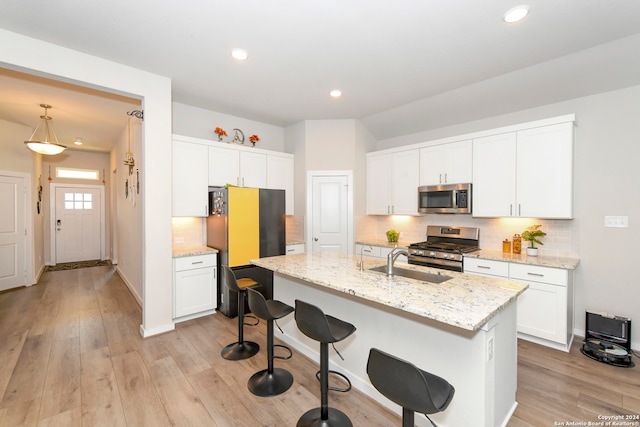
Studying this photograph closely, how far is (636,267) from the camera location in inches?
117

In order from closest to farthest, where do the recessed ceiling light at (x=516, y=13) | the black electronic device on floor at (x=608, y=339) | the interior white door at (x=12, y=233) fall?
the recessed ceiling light at (x=516, y=13) < the black electronic device on floor at (x=608, y=339) < the interior white door at (x=12, y=233)

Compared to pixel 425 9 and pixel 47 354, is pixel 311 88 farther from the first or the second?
pixel 47 354

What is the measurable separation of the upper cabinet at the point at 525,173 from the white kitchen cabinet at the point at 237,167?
3185mm

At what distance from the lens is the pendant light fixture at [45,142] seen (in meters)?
4.33

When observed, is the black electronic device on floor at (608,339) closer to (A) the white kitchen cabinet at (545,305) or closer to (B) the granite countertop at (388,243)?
(A) the white kitchen cabinet at (545,305)

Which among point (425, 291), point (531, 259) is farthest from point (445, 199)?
point (425, 291)

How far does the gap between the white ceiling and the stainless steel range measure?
1.66m

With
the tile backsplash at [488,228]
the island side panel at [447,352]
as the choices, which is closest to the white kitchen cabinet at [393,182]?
the tile backsplash at [488,228]

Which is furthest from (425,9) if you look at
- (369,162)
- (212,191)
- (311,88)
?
(212,191)

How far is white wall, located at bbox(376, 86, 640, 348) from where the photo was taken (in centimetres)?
300

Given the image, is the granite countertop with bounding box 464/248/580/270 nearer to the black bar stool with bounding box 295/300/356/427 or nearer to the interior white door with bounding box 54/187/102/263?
the black bar stool with bounding box 295/300/356/427

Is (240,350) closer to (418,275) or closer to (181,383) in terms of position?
(181,383)

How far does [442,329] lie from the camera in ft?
5.84

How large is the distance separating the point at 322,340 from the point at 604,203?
353 cm
